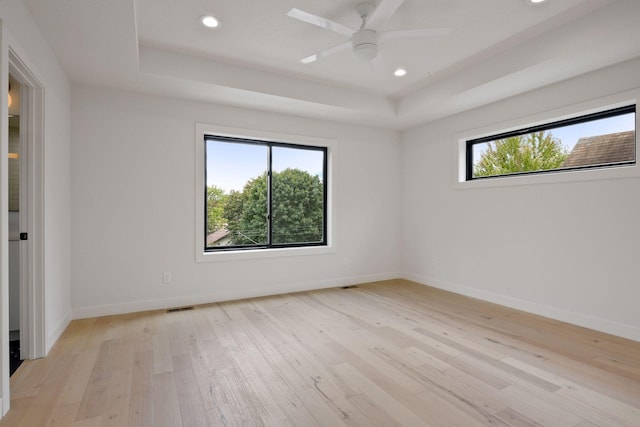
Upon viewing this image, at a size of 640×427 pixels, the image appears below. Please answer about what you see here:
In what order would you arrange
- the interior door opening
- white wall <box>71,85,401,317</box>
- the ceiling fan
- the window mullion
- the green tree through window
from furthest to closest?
the window mullion → the green tree through window → white wall <box>71,85,401,317</box> → the interior door opening → the ceiling fan

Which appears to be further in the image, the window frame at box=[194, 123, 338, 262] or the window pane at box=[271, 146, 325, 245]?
the window pane at box=[271, 146, 325, 245]

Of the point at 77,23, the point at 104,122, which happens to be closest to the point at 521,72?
the point at 77,23

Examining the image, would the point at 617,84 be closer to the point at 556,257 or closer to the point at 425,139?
the point at 556,257

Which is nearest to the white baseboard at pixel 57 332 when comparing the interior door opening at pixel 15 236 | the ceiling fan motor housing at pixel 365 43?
the interior door opening at pixel 15 236

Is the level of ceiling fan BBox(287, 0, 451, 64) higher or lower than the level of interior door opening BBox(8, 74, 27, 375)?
Answer: higher

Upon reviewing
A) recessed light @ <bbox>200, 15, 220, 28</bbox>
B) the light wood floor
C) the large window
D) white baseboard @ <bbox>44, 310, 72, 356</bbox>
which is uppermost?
recessed light @ <bbox>200, 15, 220, 28</bbox>

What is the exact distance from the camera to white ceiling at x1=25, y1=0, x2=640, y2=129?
243 cm

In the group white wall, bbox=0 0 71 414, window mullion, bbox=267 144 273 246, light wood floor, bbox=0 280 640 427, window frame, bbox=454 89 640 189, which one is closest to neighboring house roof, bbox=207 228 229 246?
window mullion, bbox=267 144 273 246

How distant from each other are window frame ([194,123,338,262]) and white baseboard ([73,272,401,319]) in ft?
1.40

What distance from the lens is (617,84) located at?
9.58ft

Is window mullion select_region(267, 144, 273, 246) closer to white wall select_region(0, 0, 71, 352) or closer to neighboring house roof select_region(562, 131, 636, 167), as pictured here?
white wall select_region(0, 0, 71, 352)

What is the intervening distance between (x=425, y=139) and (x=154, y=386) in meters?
4.49

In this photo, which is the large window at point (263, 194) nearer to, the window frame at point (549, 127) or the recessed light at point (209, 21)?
the recessed light at point (209, 21)

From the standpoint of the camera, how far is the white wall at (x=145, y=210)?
3.34m
